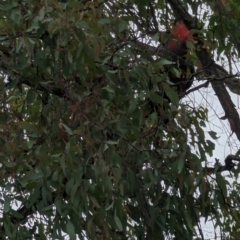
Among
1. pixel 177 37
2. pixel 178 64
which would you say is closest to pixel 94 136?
pixel 178 64

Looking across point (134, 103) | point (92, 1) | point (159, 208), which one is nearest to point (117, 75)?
point (134, 103)

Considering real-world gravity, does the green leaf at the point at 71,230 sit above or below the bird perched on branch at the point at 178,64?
below

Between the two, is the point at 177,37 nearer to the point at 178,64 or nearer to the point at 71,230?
the point at 178,64

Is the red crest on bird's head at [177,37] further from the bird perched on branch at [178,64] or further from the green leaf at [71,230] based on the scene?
the green leaf at [71,230]

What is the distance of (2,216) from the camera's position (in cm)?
→ 264

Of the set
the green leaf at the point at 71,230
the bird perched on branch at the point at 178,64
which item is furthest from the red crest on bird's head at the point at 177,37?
the green leaf at the point at 71,230

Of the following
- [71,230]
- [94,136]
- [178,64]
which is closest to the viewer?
[71,230]

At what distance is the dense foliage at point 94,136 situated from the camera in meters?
2.36

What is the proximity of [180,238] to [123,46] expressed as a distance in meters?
0.82

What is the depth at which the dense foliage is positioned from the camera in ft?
7.75

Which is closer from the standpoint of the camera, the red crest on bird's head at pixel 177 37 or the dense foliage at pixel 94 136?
the dense foliage at pixel 94 136

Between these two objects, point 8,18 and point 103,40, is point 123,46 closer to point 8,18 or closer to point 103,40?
point 103,40

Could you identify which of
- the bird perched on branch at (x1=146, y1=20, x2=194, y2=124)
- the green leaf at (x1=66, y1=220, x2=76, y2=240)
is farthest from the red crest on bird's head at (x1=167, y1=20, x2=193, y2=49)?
the green leaf at (x1=66, y1=220, x2=76, y2=240)

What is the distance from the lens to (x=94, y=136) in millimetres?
2461
